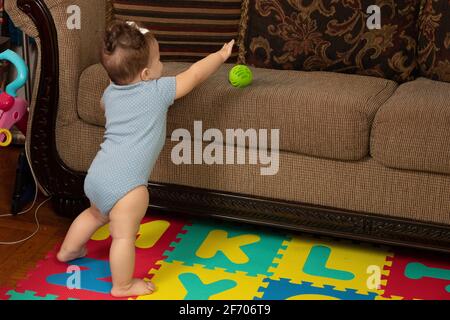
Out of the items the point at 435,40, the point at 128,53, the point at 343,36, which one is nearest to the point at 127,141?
the point at 128,53

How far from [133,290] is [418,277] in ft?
2.65

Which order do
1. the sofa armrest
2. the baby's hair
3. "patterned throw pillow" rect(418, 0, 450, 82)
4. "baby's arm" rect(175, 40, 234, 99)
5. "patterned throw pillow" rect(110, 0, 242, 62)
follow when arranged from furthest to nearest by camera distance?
"patterned throw pillow" rect(110, 0, 242, 62) → "patterned throw pillow" rect(418, 0, 450, 82) → the sofa armrest → "baby's arm" rect(175, 40, 234, 99) → the baby's hair

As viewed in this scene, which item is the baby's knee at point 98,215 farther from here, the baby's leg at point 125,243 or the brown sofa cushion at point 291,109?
the brown sofa cushion at point 291,109

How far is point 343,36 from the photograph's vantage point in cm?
252

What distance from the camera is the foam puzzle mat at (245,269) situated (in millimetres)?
2057

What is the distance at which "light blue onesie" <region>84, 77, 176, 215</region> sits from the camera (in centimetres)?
201

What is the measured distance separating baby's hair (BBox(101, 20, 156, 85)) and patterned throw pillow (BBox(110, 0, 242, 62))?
60cm

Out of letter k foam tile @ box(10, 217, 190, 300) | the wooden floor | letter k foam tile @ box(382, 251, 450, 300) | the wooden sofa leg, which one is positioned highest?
the wooden sofa leg

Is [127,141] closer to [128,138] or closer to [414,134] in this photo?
[128,138]

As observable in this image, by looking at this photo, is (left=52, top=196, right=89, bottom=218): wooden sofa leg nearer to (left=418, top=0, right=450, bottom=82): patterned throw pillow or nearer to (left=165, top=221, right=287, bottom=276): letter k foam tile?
(left=165, top=221, right=287, bottom=276): letter k foam tile

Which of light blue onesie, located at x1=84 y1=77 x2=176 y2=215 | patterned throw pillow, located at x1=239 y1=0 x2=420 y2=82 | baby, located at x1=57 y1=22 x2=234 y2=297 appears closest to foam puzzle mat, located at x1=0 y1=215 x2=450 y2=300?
baby, located at x1=57 y1=22 x2=234 y2=297
